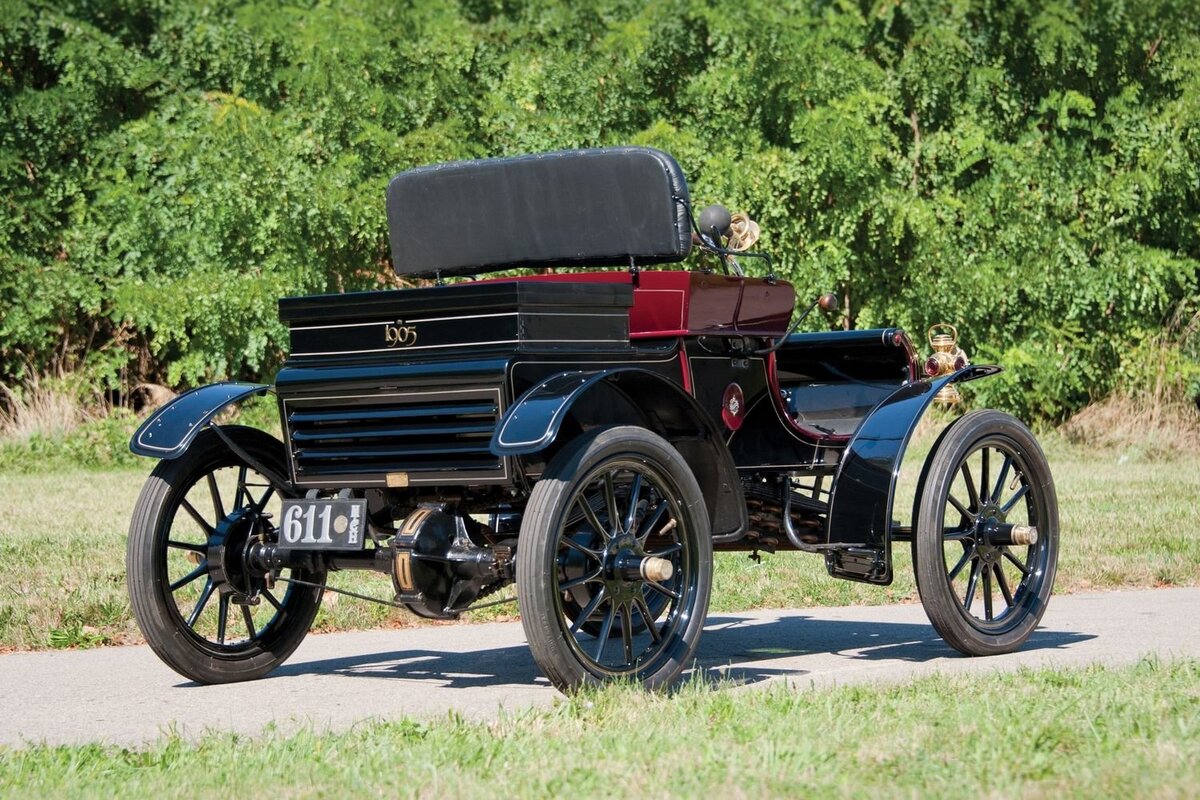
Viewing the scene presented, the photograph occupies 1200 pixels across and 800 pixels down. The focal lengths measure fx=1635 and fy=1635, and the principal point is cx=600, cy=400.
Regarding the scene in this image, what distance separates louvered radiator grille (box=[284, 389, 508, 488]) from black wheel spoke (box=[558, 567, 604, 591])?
440 millimetres

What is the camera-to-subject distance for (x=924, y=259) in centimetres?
1812

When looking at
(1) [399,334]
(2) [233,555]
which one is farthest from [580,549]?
(2) [233,555]

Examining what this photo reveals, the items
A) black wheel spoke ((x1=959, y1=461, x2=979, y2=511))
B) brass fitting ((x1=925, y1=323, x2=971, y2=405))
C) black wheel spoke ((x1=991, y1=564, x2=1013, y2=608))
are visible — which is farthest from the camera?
brass fitting ((x1=925, y1=323, x2=971, y2=405))

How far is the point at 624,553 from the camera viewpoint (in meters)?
5.57

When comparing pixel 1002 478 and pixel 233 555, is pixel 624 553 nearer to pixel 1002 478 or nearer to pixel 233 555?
pixel 233 555

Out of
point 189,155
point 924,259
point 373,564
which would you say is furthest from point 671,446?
point 189,155

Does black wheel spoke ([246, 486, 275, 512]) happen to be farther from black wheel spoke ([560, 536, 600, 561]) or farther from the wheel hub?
black wheel spoke ([560, 536, 600, 561])

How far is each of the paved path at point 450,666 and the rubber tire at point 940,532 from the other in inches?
4.2

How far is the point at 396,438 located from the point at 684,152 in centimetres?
1289

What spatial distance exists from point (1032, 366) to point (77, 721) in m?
14.4

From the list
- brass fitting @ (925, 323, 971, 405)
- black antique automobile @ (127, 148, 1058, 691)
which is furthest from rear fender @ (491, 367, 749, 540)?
brass fitting @ (925, 323, 971, 405)

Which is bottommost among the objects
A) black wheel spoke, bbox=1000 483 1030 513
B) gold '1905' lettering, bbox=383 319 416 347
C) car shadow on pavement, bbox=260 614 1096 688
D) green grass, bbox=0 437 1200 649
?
green grass, bbox=0 437 1200 649

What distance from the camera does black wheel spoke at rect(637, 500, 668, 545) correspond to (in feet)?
18.6

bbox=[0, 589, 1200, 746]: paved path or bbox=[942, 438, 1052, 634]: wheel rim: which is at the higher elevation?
bbox=[942, 438, 1052, 634]: wheel rim
